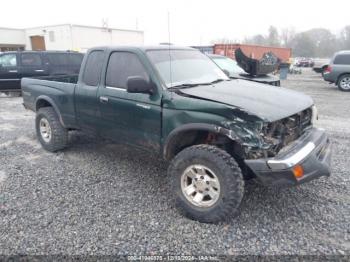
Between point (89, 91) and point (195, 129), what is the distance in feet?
6.35

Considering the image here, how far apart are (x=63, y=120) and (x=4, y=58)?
7.96m

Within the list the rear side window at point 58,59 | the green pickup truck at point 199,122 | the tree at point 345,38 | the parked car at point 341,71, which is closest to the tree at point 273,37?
the tree at point 345,38

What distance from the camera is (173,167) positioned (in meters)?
3.33

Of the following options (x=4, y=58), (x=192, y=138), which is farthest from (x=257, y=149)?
(x=4, y=58)

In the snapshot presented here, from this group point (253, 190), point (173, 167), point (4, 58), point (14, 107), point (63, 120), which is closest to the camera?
point (173, 167)

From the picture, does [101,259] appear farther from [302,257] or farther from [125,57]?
[125,57]

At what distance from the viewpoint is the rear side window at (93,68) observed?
4.29m

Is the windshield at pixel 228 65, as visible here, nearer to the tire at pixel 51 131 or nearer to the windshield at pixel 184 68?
the windshield at pixel 184 68

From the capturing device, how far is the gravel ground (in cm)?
283

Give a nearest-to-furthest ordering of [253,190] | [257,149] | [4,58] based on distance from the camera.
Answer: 1. [257,149]
2. [253,190]
3. [4,58]

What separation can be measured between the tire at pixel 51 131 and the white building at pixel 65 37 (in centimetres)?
1905

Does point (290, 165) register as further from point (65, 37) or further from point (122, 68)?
point (65, 37)

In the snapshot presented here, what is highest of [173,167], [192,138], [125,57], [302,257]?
[125,57]

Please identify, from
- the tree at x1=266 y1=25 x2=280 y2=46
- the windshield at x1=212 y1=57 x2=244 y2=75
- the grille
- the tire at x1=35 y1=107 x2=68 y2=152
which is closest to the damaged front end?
the grille
